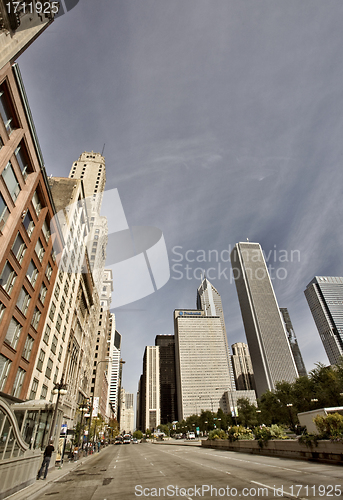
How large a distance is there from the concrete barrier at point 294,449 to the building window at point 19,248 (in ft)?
A: 94.4

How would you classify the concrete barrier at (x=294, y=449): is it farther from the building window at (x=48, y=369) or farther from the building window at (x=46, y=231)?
the building window at (x=46, y=231)

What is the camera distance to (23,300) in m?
29.0

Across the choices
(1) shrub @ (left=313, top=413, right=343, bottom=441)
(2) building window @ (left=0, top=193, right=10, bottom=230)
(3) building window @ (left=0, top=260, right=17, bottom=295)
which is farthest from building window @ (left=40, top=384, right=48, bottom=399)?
(1) shrub @ (left=313, top=413, right=343, bottom=441)

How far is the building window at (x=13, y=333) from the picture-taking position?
2557 cm

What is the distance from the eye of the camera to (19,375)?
28.9m

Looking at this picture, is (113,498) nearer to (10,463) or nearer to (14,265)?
(10,463)

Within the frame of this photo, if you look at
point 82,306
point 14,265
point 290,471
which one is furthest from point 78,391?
point 290,471

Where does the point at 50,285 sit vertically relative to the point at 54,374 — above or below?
above

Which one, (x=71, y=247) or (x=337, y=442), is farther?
(x=71, y=247)

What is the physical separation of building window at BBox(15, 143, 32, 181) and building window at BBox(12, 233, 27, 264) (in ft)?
20.4

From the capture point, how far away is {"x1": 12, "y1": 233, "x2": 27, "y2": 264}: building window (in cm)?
2625

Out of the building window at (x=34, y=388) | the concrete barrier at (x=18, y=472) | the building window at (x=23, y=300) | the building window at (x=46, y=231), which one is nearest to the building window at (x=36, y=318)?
the building window at (x=23, y=300)

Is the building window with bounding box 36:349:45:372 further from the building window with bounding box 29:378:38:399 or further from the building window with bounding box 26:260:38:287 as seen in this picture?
the building window with bounding box 26:260:38:287

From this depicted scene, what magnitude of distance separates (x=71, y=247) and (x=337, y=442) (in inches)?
1707
